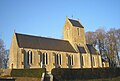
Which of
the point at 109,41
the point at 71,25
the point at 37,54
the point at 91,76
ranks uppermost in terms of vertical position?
the point at 71,25

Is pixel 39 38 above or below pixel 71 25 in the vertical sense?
below

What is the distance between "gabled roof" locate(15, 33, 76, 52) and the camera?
46.0 m

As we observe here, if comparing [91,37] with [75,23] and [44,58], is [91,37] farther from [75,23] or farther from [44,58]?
[44,58]

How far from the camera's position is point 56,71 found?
3131 centimetres

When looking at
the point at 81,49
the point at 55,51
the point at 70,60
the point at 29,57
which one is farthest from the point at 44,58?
the point at 81,49

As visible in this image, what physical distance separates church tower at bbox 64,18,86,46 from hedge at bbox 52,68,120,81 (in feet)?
65.2

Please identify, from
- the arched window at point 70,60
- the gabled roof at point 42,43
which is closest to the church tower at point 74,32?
the gabled roof at point 42,43

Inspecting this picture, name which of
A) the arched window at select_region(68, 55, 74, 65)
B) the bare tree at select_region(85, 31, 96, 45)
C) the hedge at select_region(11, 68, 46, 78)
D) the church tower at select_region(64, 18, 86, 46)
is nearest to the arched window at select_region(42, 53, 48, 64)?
the arched window at select_region(68, 55, 74, 65)

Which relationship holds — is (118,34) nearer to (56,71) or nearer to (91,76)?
(91,76)

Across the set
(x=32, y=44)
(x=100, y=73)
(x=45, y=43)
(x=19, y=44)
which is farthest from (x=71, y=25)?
(x=100, y=73)

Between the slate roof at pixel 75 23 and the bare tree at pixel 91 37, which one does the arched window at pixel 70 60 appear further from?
the bare tree at pixel 91 37

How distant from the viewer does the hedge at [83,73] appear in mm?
31375

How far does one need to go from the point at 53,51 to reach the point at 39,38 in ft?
18.6

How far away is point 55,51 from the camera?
165 feet
